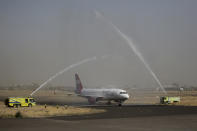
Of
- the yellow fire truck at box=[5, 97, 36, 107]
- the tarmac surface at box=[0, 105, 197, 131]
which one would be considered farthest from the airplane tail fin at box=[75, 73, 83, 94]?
the tarmac surface at box=[0, 105, 197, 131]

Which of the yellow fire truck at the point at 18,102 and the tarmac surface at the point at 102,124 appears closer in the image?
the tarmac surface at the point at 102,124

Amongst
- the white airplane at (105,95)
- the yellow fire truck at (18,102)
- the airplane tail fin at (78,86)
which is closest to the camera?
the yellow fire truck at (18,102)

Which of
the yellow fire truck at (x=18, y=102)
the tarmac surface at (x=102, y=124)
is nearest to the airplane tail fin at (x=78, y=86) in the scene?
the yellow fire truck at (x=18, y=102)

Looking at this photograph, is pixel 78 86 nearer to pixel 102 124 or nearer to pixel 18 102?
pixel 18 102

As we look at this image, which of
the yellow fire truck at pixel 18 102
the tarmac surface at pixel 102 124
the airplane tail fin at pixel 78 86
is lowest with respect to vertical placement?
the tarmac surface at pixel 102 124

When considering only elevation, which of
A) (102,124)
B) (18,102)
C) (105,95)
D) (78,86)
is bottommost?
(102,124)

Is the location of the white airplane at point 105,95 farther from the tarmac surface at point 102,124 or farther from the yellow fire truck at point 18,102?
the tarmac surface at point 102,124

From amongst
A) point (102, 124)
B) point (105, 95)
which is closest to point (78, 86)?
point (105, 95)

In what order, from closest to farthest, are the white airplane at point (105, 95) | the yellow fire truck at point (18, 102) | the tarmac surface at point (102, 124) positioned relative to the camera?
1. the tarmac surface at point (102, 124)
2. the yellow fire truck at point (18, 102)
3. the white airplane at point (105, 95)

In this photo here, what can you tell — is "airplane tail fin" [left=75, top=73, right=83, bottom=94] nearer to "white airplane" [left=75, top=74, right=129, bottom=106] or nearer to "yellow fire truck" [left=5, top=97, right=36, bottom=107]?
"white airplane" [left=75, top=74, right=129, bottom=106]

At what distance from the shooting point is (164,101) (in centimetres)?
8612

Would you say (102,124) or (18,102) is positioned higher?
(18,102)

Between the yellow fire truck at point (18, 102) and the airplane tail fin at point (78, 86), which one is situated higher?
the airplane tail fin at point (78, 86)

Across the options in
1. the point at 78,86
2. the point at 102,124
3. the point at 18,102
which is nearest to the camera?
the point at 102,124
